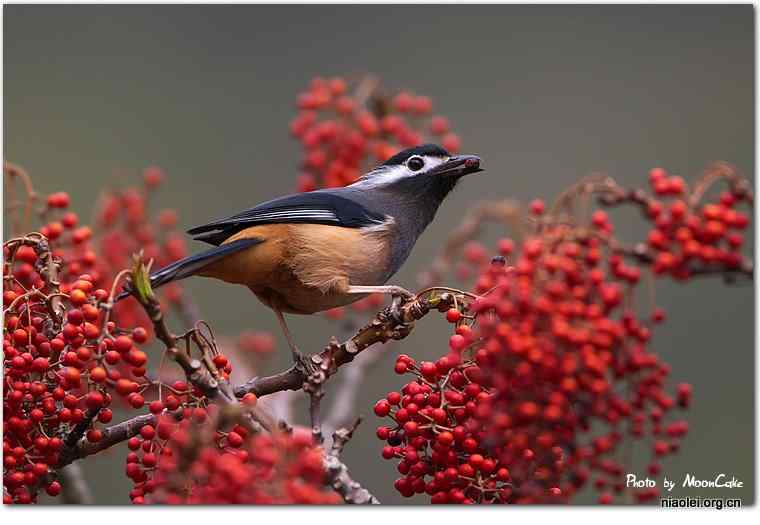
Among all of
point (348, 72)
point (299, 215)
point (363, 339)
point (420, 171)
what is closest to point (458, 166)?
point (420, 171)

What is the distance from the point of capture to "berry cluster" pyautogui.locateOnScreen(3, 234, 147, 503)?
3229 mm

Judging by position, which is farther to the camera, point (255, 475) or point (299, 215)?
point (299, 215)

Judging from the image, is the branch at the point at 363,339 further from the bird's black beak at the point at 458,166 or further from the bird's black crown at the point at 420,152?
the bird's black crown at the point at 420,152

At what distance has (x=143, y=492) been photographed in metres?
3.26

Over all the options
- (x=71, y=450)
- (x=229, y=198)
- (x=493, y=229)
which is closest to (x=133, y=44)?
(x=229, y=198)

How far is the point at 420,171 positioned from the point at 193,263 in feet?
5.10

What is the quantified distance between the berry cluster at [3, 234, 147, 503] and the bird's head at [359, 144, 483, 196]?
7.17ft

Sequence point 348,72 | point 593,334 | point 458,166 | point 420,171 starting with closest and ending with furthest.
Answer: point 593,334 < point 458,166 < point 420,171 < point 348,72

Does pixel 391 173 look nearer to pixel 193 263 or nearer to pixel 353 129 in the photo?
pixel 353 129

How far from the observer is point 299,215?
4727mm

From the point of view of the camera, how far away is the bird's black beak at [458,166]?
505 centimetres

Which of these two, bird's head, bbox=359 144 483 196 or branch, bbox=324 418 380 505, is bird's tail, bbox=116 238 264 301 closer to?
bird's head, bbox=359 144 483 196

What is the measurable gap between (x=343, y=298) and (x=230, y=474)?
2.39 m

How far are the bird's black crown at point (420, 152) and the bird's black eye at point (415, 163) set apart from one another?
24 mm
